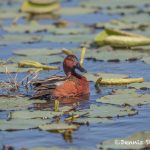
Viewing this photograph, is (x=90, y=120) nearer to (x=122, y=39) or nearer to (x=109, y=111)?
(x=109, y=111)

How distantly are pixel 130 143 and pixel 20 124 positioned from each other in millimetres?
1559

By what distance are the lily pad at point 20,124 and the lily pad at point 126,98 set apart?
1370 mm

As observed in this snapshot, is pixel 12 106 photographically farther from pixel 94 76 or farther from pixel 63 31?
pixel 63 31

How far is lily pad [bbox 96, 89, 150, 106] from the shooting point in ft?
32.3

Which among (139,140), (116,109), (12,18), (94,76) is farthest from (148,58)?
(12,18)

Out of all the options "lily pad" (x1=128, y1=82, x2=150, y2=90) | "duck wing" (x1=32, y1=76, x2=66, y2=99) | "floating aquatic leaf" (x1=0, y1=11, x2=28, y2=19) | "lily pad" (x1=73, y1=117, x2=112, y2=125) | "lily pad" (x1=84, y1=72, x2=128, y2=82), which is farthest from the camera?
"floating aquatic leaf" (x1=0, y1=11, x2=28, y2=19)

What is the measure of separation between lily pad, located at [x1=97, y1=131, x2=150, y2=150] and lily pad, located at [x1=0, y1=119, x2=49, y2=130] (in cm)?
111

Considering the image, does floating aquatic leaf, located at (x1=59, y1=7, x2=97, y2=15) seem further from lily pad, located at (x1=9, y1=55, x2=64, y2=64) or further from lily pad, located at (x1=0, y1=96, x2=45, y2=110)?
lily pad, located at (x1=0, y1=96, x2=45, y2=110)

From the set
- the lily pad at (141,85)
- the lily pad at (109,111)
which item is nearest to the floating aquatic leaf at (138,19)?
the lily pad at (141,85)

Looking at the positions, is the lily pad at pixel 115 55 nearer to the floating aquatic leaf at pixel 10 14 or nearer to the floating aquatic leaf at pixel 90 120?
the floating aquatic leaf at pixel 90 120

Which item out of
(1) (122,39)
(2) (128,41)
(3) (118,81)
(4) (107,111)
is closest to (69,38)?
(1) (122,39)

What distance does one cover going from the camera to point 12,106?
9656 mm

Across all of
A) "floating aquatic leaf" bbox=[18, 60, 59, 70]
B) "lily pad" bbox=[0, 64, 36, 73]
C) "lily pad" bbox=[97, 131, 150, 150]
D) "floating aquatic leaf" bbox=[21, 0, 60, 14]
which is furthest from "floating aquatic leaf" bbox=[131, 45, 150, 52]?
"lily pad" bbox=[97, 131, 150, 150]

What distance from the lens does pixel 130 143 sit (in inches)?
307
